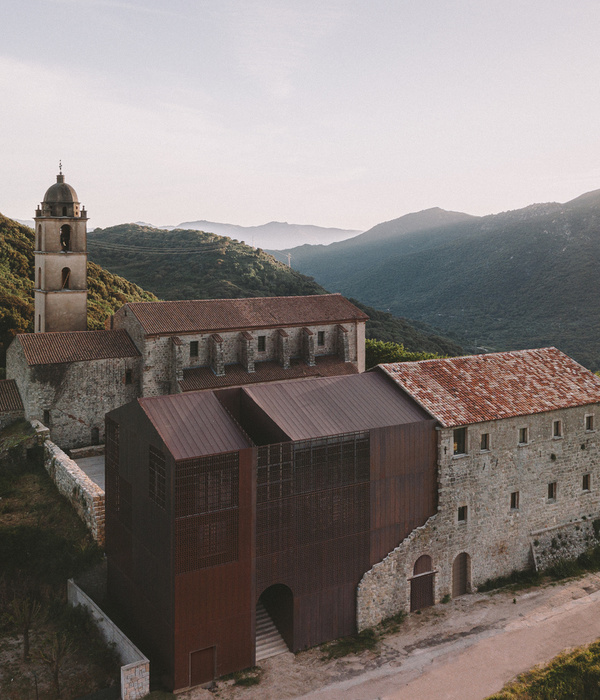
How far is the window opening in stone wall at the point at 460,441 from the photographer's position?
23.1m

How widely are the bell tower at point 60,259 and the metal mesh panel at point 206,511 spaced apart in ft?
73.4

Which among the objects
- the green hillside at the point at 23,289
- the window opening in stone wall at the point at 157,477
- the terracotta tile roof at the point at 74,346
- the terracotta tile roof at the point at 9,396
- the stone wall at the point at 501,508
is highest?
the green hillside at the point at 23,289

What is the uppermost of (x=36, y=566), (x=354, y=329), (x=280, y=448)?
(x=354, y=329)

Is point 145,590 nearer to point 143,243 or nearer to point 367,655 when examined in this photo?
point 367,655

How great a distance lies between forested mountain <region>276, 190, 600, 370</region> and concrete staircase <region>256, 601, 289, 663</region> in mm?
55142

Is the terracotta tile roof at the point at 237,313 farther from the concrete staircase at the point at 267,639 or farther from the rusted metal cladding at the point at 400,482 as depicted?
the concrete staircase at the point at 267,639

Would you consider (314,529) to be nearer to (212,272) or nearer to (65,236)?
(65,236)

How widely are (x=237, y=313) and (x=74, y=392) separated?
34.2 ft

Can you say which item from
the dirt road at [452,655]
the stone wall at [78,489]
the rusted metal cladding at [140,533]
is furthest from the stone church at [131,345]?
the dirt road at [452,655]

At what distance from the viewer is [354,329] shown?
40.8 metres

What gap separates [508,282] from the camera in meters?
97.6

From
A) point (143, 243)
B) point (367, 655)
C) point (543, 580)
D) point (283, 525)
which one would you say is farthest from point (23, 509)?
point (143, 243)

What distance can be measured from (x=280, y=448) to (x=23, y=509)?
1328cm

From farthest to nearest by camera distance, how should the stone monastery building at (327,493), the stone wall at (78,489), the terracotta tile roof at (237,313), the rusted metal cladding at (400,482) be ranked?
the terracotta tile roof at (237,313) → the stone wall at (78,489) → the rusted metal cladding at (400,482) → the stone monastery building at (327,493)
